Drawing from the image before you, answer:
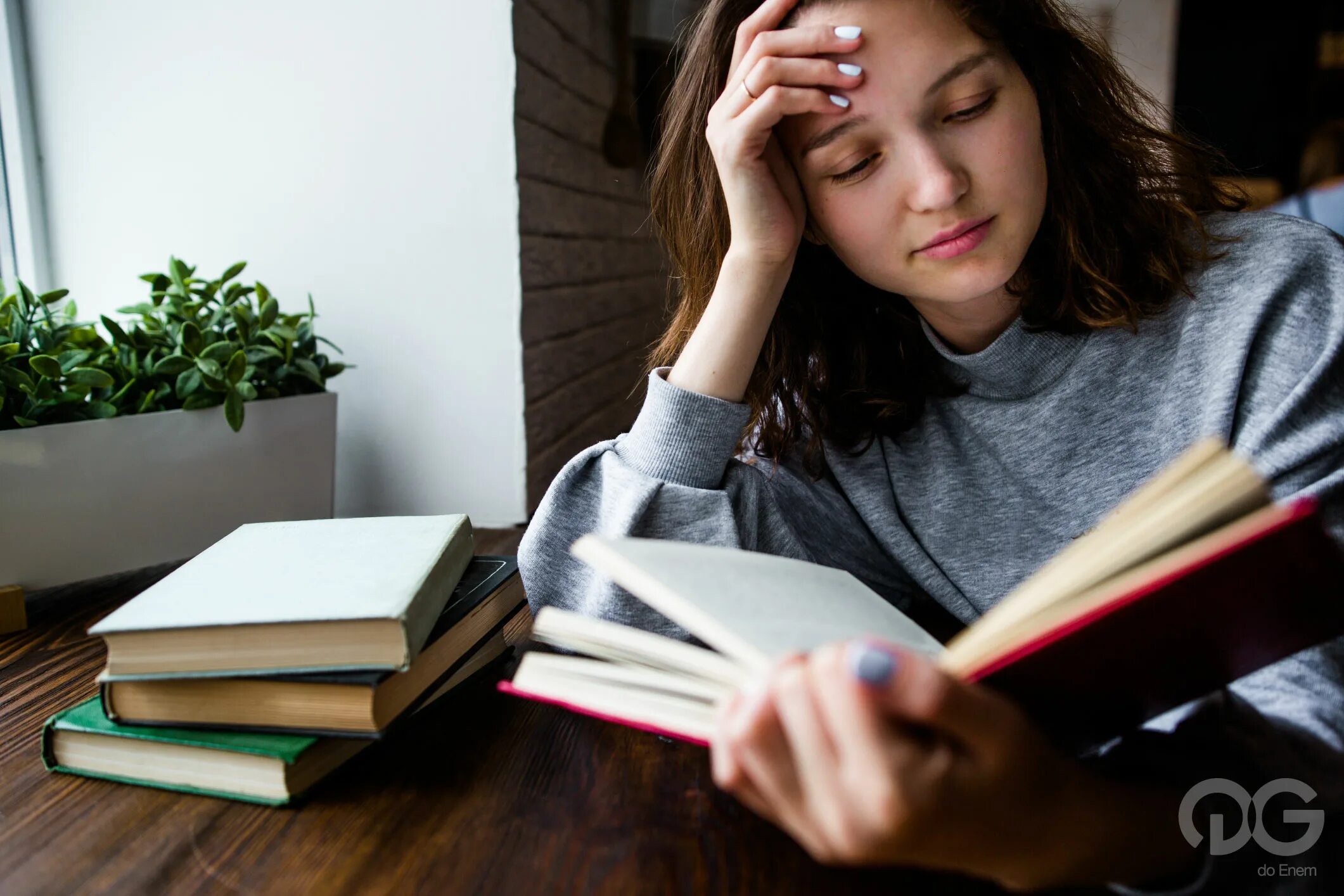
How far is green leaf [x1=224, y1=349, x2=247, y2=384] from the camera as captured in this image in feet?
3.49

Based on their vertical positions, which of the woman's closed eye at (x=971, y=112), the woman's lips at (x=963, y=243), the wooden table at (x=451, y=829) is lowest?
the wooden table at (x=451, y=829)

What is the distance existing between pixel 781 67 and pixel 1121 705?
580mm

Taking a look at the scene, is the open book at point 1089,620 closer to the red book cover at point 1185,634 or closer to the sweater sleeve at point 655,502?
the red book cover at point 1185,634

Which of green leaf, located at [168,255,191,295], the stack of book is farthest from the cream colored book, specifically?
green leaf, located at [168,255,191,295]

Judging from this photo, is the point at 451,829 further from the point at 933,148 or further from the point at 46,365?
the point at 46,365

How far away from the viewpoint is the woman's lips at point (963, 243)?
2.61ft

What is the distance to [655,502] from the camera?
82 cm

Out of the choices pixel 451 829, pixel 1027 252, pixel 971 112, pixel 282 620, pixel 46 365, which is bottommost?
pixel 451 829

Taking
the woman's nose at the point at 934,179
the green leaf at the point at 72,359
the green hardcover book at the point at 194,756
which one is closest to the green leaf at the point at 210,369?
the green leaf at the point at 72,359

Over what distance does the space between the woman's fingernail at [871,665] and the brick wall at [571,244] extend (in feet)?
3.43

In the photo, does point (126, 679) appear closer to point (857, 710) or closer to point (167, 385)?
point (857, 710)

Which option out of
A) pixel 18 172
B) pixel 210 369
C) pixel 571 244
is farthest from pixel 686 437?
pixel 18 172

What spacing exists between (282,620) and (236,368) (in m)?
0.62

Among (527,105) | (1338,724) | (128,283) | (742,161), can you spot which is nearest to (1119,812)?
(1338,724)
